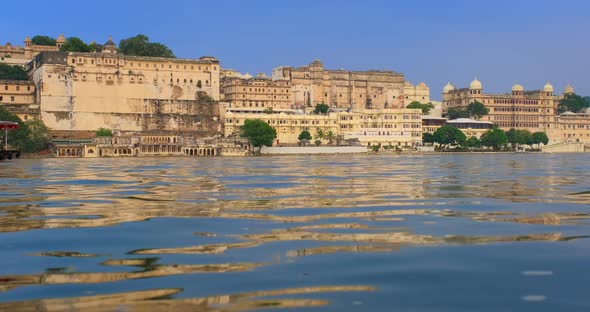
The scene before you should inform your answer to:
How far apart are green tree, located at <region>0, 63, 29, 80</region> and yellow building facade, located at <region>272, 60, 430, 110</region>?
155 ft

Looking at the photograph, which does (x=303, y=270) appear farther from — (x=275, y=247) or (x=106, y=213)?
(x=106, y=213)

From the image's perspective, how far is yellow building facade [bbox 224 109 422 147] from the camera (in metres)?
112

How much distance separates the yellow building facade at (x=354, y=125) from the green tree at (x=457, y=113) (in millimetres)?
28948

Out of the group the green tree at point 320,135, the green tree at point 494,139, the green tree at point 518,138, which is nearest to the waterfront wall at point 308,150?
the green tree at point 320,135

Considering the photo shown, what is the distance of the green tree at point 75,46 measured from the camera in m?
115

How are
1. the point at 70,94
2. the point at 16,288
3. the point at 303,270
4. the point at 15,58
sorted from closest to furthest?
the point at 16,288 < the point at 303,270 < the point at 70,94 < the point at 15,58

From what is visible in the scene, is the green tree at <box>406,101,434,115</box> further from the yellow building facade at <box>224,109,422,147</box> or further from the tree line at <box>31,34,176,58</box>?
the tree line at <box>31,34,176,58</box>

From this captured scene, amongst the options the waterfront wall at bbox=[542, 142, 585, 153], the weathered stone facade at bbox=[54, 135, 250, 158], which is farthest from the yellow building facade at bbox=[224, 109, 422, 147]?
the waterfront wall at bbox=[542, 142, 585, 153]

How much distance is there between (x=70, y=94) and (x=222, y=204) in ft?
302

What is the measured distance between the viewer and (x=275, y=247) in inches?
330

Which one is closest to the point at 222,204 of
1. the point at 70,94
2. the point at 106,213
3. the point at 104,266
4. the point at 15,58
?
the point at 106,213

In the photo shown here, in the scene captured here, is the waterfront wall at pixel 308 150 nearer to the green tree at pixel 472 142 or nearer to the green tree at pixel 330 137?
the green tree at pixel 330 137

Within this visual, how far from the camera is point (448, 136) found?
122 m

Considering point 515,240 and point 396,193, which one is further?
point 396,193
